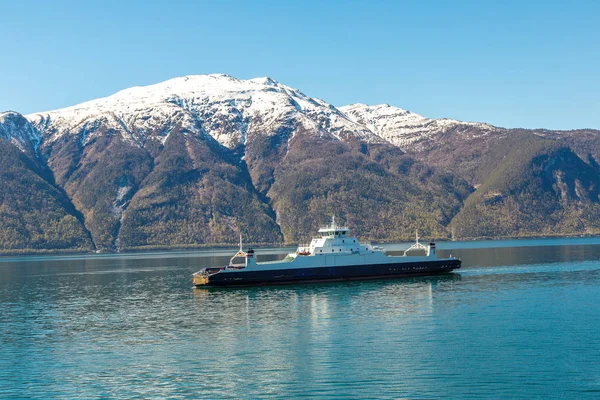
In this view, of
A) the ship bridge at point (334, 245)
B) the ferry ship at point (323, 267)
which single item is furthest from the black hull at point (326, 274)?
the ship bridge at point (334, 245)

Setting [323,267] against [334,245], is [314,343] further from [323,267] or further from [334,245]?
[334,245]

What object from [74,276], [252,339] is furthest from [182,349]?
[74,276]

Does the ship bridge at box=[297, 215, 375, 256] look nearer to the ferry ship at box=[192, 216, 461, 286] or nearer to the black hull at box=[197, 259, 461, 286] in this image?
the ferry ship at box=[192, 216, 461, 286]

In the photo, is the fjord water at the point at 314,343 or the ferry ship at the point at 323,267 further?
the ferry ship at the point at 323,267

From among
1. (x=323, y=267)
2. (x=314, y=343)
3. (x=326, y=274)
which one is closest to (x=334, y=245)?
(x=323, y=267)

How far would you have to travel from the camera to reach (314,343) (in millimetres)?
70250

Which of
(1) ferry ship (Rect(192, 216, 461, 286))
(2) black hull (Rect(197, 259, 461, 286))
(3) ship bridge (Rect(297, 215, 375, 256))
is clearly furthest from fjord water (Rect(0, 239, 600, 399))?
(3) ship bridge (Rect(297, 215, 375, 256))

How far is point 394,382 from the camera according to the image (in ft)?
177

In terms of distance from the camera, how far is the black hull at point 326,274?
135125 millimetres

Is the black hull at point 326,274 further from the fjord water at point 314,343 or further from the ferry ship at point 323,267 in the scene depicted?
the fjord water at point 314,343

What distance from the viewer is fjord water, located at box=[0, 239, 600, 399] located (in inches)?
2119

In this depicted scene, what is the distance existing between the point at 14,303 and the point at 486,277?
299 ft

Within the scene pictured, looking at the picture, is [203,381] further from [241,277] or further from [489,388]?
[241,277]

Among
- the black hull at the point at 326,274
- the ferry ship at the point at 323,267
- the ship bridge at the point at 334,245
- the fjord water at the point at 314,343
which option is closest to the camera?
the fjord water at the point at 314,343
